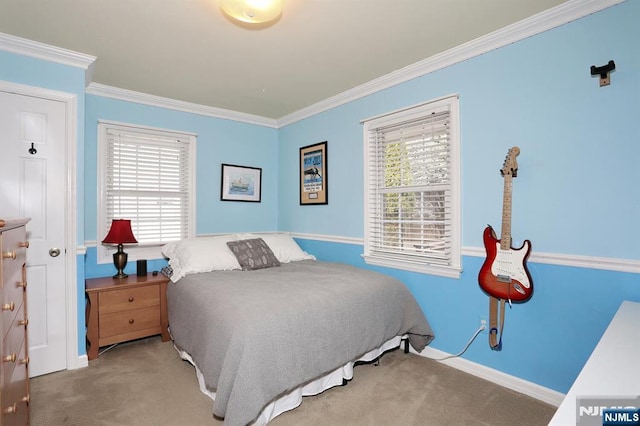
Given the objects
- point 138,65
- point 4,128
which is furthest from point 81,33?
point 4,128

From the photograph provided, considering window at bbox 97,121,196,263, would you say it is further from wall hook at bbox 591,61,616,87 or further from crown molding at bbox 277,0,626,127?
wall hook at bbox 591,61,616,87

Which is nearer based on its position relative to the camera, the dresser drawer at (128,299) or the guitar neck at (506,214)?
the guitar neck at (506,214)

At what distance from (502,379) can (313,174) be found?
271 cm

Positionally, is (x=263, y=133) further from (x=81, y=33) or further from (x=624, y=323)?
(x=624, y=323)

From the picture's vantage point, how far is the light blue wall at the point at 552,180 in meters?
1.91

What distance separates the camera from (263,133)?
449 centimetres

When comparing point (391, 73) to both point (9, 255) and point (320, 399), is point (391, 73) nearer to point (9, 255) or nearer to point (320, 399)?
point (320, 399)

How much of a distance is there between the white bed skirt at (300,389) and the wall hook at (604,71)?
7.47 ft

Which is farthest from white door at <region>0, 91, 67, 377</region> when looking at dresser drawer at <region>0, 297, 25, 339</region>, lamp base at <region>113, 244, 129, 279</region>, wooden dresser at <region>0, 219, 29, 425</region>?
dresser drawer at <region>0, 297, 25, 339</region>

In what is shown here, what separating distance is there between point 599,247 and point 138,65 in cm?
365

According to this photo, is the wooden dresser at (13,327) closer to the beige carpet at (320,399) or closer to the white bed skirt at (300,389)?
the beige carpet at (320,399)

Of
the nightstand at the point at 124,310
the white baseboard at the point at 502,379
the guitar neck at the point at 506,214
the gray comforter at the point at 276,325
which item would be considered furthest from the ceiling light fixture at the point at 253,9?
the white baseboard at the point at 502,379

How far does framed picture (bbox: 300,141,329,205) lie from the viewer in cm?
385

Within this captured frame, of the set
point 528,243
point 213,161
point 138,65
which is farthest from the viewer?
point 213,161
